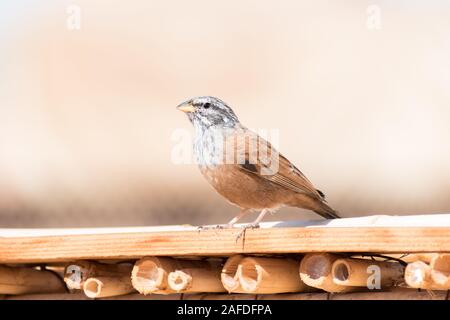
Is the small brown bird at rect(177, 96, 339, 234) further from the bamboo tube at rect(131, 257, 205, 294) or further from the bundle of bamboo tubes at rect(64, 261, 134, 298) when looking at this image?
the bamboo tube at rect(131, 257, 205, 294)

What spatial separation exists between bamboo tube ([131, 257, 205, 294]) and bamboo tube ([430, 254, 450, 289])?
0.83m

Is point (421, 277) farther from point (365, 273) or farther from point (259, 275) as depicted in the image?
point (259, 275)

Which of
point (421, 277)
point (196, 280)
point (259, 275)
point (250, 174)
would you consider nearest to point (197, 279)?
point (196, 280)

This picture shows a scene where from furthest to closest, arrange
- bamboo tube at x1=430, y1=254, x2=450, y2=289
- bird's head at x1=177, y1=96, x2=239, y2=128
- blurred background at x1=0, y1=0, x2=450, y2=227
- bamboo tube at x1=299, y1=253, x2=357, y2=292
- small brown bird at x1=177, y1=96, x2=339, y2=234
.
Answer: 1. blurred background at x1=0, y1=0, x2=450, y2=227
2. bird's head at x1=177, y1=96, x2=239, y2=128
3. small brown bird at x1=177, y1=96, x2=339, y2=234
4. bamboo tube at x1=299, y1=253, x2=357, y2=292
5. bamboo tube at x1=430, y1=254, x2=450, y2=289

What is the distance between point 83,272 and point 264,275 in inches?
26.6

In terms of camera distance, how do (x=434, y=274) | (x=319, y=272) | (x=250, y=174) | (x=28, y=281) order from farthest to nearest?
(x=250, y=174) → (x=28, y=281) → (x=319, y=272) → (x=434, y=274)

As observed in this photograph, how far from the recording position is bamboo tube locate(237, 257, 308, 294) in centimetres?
295

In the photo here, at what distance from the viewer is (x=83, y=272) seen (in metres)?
3.24

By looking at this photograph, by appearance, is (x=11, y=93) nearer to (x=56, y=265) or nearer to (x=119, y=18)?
(x=119, y=18)

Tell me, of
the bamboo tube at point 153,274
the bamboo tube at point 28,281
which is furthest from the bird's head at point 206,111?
the bamboo tube at point 153,274

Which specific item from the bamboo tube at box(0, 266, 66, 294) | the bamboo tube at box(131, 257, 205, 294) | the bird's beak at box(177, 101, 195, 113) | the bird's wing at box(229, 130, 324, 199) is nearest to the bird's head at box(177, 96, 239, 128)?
the bird's beak at box(177, 101, 195, 113)

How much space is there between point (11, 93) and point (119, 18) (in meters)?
1.10
